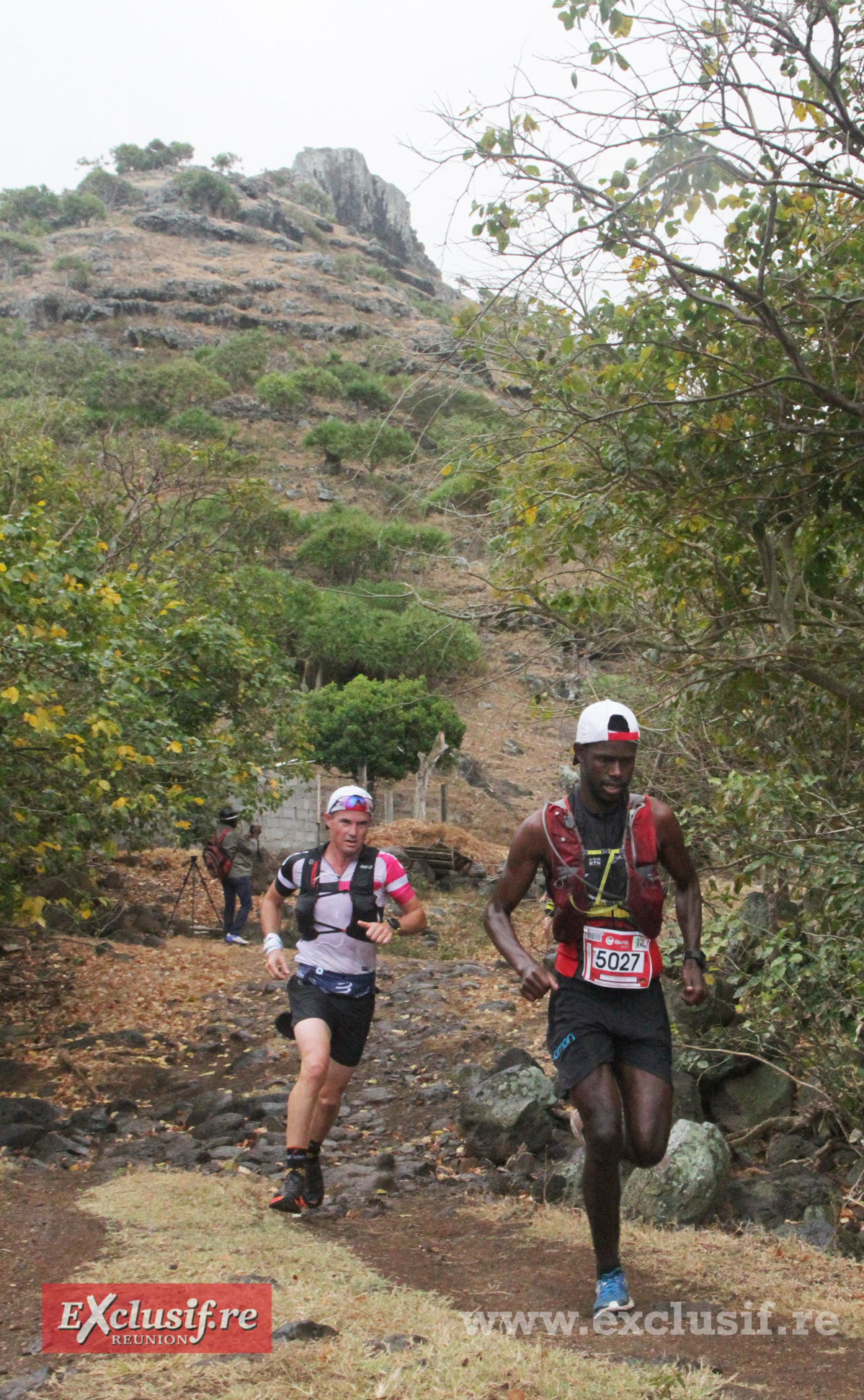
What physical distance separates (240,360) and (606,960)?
56951 mm

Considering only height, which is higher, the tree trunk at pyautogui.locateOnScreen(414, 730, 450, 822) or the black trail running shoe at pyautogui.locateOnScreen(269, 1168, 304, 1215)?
the tree trunk at pyautogui.locateOnScreen(414, 730, 450, 822)

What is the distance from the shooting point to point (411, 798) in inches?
1115

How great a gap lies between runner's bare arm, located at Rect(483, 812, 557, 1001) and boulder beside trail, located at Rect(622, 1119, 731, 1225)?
1.75 meters

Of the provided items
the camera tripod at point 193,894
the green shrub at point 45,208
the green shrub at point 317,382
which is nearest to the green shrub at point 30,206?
the green shrub at point 45,208

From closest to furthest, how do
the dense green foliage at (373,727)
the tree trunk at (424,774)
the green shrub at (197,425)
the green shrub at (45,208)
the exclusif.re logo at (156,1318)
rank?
1. the exclusif.re logo at (156,1318)
2. the tree trunk at (424,774)
3. the dense green foliage at (373,727)
4. the green shrub at (197,425)
5. the green shrub at (45,208)

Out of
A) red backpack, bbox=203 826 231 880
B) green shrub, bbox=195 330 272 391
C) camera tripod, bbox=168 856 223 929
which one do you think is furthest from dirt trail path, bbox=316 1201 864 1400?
green shrub, bbox=195 330 272 391

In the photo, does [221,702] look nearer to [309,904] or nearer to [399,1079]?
[399,1079]

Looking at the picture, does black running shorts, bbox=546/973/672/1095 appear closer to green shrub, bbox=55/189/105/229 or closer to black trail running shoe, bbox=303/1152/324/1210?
black trail running shoe, bbox=303/1152/324/1210

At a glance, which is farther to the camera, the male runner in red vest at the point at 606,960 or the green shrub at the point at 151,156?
the green shrub at the point at 151,156

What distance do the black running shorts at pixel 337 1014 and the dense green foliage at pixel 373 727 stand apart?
18721 millimetres

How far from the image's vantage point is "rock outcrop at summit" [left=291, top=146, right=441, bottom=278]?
104688 mm

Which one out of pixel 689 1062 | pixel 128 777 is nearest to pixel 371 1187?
pixel 689 1062

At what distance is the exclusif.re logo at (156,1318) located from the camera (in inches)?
133

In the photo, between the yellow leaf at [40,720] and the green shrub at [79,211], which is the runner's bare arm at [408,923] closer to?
the yellow leaf at [40,720]
